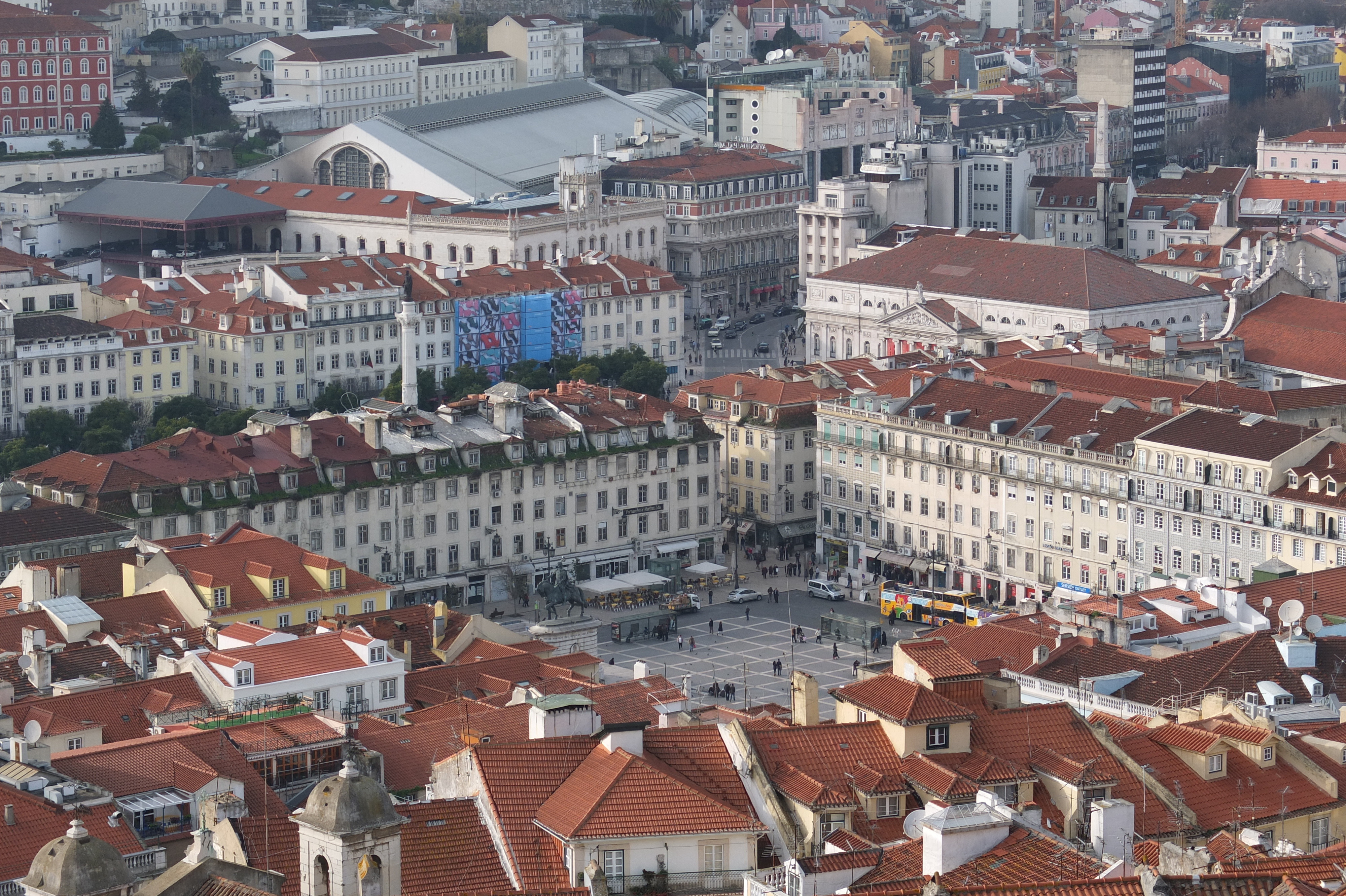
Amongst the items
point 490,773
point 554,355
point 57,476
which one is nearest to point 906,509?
point 57,476

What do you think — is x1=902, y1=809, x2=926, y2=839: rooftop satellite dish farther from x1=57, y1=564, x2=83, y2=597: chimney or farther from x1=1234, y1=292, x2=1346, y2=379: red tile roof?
x1=1234, y1=292, x2=1346, y2=379: red tile roof

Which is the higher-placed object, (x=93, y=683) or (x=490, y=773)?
(x=490, y=773)

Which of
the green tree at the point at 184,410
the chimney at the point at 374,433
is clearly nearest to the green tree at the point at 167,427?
the green tree at the point at 184,410

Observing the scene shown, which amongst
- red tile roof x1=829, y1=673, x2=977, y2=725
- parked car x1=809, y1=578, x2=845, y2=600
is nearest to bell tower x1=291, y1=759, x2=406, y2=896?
red tile roof x1=829, y1=673, x2=977, y2=725

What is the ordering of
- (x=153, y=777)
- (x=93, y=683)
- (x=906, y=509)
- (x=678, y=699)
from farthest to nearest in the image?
(x=906, y=509)
(x=93, y=683)
(x=678, y=699)
(x=153, y=777)

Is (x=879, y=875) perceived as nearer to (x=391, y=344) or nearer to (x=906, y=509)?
(x=906, y=509)

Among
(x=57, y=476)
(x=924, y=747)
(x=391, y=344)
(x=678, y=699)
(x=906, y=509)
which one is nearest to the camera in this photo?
(x=924, y=747)

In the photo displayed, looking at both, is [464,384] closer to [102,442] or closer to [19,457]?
[102,442]
